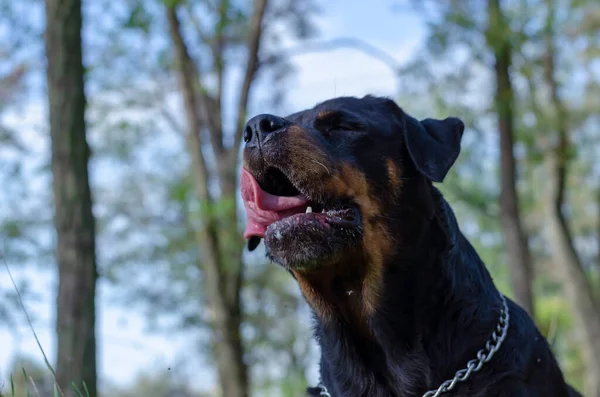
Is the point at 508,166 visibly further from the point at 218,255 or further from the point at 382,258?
the point at 382,258

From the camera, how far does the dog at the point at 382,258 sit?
3.54 m

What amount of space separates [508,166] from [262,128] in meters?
9.46

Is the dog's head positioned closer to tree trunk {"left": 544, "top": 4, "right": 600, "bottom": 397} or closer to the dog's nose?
the dog's nose

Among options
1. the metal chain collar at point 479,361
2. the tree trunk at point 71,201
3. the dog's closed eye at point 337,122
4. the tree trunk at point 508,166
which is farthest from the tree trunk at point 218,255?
the metal chain collar at point 479,361

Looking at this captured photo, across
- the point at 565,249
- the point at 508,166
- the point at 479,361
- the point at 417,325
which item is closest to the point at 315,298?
the point at 417,325

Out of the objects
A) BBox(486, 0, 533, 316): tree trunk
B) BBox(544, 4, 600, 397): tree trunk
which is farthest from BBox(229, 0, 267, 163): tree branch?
BBox(544, 4, 600, 397): tree trunk

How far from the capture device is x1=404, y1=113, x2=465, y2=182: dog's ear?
3.73m

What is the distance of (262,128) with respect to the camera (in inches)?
140

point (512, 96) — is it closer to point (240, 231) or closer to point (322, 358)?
point (240, 231)

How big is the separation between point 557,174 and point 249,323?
452 inches

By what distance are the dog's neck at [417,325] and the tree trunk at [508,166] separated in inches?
329

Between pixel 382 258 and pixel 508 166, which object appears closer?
pixel 382 258

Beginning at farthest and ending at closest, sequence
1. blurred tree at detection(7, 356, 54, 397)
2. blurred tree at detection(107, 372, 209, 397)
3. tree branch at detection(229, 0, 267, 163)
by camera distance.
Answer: blurred tree at detection(107, 372, 209, 397), tree branch at detection(229, 0, 267, 163), blurred tree at detection(7, 356, 54, 397)

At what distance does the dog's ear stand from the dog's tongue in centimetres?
62
